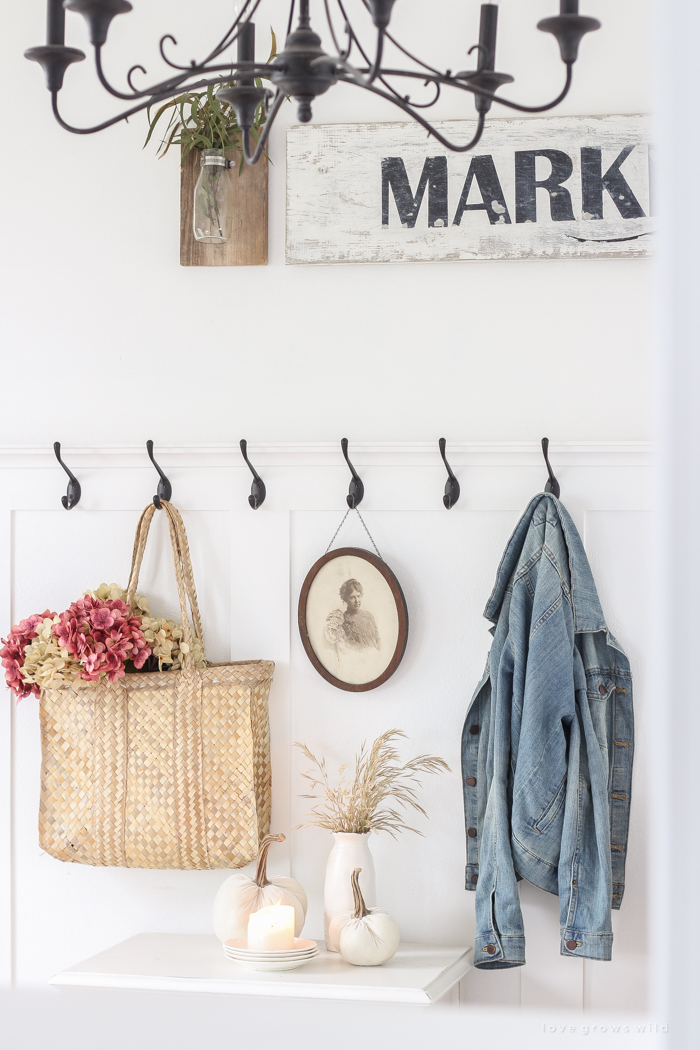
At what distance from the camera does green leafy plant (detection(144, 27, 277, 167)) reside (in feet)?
5.14

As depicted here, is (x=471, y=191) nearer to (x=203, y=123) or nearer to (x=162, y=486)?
(x=203, y=123)

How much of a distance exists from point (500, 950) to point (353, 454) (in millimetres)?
832

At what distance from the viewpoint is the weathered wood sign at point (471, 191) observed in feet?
5.14

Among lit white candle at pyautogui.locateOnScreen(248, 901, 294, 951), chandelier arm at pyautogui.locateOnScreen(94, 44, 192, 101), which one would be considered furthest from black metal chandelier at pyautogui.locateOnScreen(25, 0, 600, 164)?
lit white candle at pyautogui.locateOnScreen(248, 901, 294, 951)

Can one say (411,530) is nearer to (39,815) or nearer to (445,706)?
(445,706)

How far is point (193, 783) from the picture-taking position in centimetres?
149

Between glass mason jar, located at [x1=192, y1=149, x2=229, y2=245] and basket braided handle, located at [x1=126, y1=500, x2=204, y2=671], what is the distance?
490mm

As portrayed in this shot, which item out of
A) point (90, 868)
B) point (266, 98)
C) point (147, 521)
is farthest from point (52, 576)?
point (266, 98)

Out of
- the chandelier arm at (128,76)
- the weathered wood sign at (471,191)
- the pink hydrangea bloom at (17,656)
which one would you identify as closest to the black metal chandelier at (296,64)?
the chandelier arm at (128,76)

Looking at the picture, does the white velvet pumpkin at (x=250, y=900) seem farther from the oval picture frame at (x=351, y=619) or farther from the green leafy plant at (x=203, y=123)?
the green leafy plant at (x=203, y=123)

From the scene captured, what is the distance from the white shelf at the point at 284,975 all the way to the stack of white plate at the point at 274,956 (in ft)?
0.03

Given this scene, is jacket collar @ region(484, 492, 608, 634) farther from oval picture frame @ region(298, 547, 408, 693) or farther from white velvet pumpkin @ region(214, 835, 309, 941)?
white velvet pumpkin @ region(214, 835, 309, 941)

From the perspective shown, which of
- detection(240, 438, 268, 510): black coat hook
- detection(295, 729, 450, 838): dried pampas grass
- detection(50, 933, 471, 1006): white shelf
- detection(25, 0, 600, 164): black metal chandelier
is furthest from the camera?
detection(240, 438, 268, 510): black coat hook

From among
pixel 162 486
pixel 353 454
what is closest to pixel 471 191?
pixel 353 454
